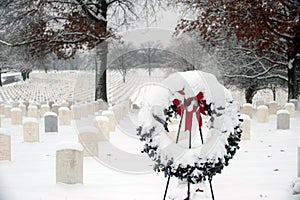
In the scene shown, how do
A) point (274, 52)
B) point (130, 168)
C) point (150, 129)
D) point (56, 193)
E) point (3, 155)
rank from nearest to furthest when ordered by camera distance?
point (150, 129)
point (56, 193)
point (130, 168)
point (3, 155)
point (274, 52)

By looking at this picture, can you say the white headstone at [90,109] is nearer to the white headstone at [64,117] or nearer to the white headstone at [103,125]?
the white headstone at [64,117]

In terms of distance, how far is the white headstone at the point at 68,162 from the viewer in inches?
257

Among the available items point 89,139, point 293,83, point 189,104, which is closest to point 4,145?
point 89,139

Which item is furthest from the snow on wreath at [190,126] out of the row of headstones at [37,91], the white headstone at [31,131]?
the row of headstones at [37,91]

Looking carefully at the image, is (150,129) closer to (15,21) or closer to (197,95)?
(197,95)

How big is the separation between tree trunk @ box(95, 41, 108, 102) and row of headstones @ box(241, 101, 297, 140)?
628cm

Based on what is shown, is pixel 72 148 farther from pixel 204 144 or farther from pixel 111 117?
pixel 111 117

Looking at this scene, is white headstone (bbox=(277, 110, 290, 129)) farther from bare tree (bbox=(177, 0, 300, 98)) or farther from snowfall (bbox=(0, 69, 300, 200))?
bare tree (bbox=(177, 0, 300, 98))

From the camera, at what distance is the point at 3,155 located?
28.0 feet

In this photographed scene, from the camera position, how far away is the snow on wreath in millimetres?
5074

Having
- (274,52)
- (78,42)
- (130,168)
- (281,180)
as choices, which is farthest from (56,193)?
(274,52)

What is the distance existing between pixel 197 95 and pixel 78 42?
49.9ft

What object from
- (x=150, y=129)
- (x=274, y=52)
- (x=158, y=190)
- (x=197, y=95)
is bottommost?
(x=158, y=190)

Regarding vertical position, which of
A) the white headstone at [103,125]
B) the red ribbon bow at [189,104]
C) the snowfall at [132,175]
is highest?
the red ribbon bow at [189,104]
